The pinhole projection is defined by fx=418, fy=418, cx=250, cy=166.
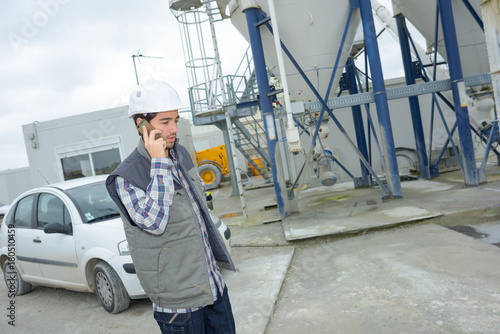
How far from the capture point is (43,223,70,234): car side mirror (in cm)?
478

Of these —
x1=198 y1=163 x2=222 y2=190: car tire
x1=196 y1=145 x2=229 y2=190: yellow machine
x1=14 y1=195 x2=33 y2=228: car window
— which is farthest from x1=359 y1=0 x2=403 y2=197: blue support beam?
x1=198 y1=163 x2=222 y2=190: car tire

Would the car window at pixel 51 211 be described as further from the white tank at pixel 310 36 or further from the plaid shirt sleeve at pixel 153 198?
the white tank at pixel 310 36

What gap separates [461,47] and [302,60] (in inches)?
144

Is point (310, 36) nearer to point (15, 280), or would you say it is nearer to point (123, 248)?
point (123, 248)

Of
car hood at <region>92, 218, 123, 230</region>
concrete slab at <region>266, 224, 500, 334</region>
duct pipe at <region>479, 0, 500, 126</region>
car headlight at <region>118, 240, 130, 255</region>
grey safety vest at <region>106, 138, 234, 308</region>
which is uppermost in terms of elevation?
duct pipe at <region>479, 0, 500, 126</region>

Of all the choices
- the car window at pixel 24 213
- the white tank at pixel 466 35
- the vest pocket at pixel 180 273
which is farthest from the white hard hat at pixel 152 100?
the white tank at pixel 466 35

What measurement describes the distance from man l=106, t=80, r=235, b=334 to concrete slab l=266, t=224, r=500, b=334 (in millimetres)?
1728

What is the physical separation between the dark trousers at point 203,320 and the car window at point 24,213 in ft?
13.9

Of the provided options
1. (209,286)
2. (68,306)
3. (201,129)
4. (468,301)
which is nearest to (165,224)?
(209,286)

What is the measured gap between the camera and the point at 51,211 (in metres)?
5.27

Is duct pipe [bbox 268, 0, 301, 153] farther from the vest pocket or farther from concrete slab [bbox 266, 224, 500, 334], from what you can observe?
the vest pocket

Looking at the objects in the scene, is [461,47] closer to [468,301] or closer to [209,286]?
[468,301]

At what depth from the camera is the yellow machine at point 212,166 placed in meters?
18.4

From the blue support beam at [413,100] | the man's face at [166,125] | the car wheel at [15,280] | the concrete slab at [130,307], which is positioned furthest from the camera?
the blue support beam at [413,100]
